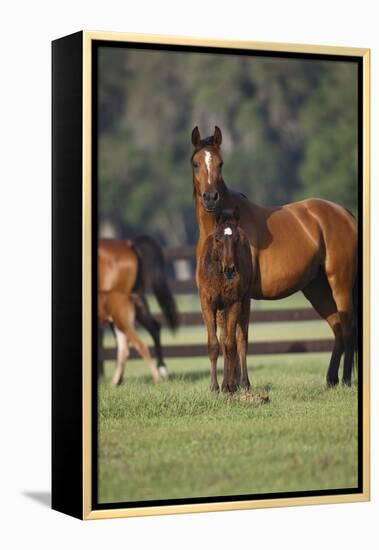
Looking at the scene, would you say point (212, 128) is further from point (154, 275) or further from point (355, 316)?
point (355, 316)

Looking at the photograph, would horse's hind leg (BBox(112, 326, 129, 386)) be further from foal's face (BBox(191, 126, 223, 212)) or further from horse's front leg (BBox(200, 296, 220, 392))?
foal's face (BBox(191, 126, 223, 212))

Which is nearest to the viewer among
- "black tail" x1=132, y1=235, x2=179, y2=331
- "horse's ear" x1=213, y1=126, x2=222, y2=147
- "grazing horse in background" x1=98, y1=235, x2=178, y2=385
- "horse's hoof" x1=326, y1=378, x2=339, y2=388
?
"grazing horse in background" x1=98, y1=235, x2=178, y2=385

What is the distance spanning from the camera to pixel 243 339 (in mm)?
12094

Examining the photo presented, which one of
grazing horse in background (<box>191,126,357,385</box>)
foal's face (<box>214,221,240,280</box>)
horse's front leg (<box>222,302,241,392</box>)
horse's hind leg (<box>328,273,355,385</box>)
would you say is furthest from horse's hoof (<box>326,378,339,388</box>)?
foal's face (<box>214,221,240,280</box>)

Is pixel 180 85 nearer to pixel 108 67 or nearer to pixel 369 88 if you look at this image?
pixel 108 67

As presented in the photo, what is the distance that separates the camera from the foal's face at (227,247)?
1188 centimetres

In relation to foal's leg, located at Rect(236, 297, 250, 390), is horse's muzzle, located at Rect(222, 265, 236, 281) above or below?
above

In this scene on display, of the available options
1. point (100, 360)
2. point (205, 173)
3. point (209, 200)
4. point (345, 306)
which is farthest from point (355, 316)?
point (100, 360)

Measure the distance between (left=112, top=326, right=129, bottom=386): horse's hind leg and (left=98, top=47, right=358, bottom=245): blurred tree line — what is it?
73 cm

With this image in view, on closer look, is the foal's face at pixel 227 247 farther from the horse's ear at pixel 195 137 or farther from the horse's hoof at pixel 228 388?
the horse's hoof at pixel 228 388

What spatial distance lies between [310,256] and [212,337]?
1029mm

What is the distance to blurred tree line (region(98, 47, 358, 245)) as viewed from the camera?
11359 mm

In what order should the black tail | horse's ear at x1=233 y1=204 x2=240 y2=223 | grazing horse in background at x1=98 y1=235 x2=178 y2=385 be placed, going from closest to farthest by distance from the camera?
grazing horse in background at x1=98 y1=235 x2=178 y2=385
the black tail
horse's ear at x1=233 y1=204 x2=240 y2=223

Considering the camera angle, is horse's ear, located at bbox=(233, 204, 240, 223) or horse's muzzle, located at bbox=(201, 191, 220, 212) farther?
horse's ear, located at bbox=(233, 204, 240, 223)
